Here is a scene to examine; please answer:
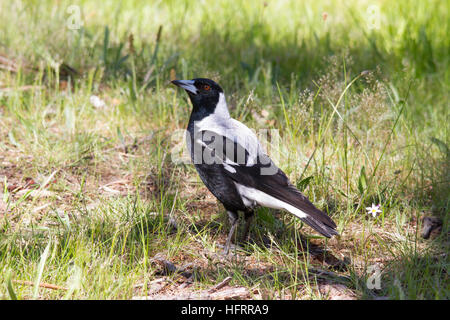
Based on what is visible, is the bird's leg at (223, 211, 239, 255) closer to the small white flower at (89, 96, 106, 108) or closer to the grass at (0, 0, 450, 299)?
the grass at (0, 0, 450, 299)

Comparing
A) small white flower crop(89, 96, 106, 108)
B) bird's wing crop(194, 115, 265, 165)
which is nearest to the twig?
bird's wing crop(194, 115, 265, 165)

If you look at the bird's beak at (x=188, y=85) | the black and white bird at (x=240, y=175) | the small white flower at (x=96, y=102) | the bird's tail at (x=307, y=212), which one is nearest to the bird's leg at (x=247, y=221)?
the black and white bird at (x=240, y=175)

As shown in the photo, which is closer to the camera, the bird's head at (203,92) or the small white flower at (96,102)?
the bird's head at (203,92)

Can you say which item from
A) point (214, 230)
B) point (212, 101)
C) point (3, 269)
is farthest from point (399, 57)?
point (3, 269)

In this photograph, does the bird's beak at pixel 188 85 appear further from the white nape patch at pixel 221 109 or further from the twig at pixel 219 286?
the twig at pixel 219 286

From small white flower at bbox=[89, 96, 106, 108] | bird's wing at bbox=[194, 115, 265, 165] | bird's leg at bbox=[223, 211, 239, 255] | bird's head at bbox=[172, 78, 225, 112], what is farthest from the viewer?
small white flower at bbox=[89, 96, 106, 108]

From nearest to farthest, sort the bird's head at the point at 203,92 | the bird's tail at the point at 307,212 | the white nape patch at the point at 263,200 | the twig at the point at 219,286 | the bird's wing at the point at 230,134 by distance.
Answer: the twig at the point at 219,286 < the bird's tail at the point at 307,212 < the white nape patch at the point at 263,200 < the bird's wing at the point at 230,134 < the bird's head at the point at 203,92

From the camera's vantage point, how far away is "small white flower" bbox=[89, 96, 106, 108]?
163 inches

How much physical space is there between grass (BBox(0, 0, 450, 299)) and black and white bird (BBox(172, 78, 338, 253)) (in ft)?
0.56

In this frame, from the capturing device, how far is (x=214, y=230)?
3.05m

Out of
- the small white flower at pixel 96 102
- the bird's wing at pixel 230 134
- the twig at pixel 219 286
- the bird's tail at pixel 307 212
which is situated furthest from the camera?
the small white flower at pixel 96 102

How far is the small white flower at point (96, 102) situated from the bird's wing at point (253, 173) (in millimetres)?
1290

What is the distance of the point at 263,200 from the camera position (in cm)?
280

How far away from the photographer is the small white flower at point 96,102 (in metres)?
4.15
